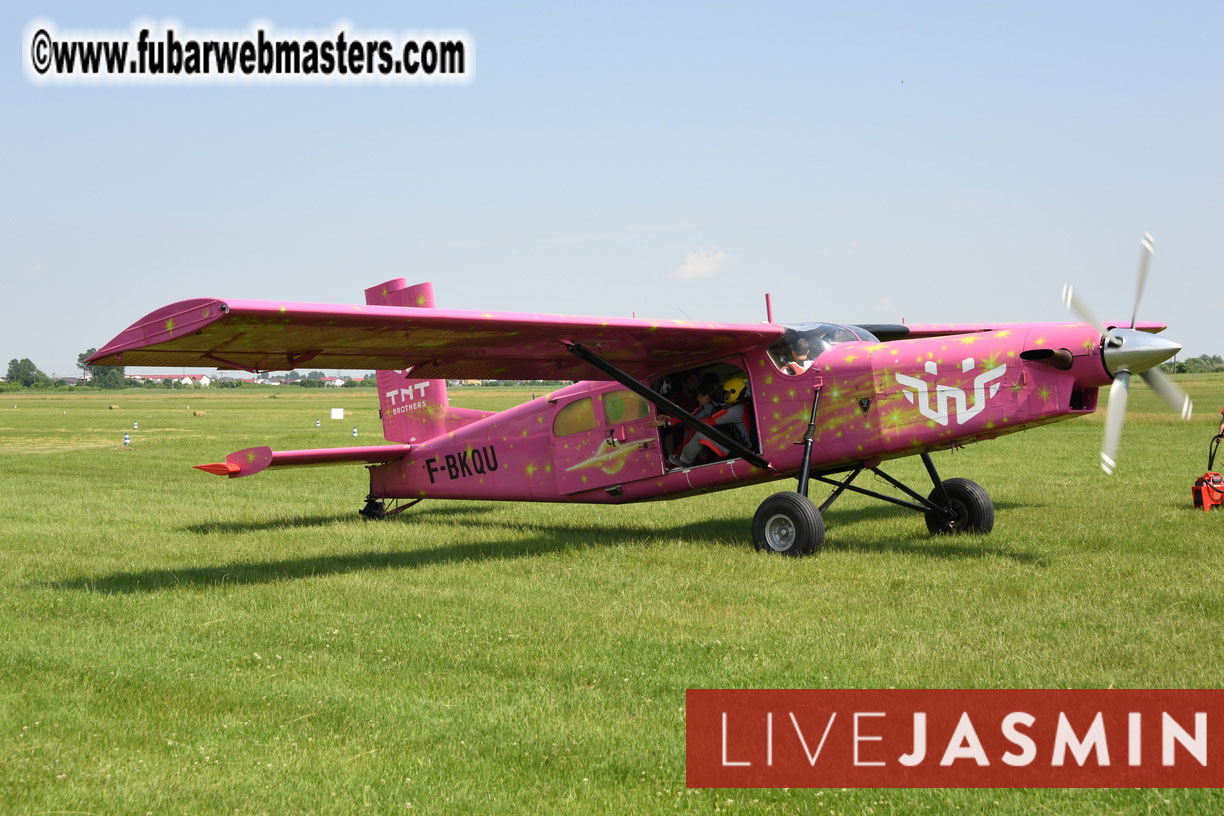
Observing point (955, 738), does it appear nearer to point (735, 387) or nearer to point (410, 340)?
point (410, 340)

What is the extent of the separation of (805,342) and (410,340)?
4.59m

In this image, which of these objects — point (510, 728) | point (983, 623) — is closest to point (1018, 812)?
point (510, 728)

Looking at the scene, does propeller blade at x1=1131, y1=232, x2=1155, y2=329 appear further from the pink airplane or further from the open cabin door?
the open cabin door

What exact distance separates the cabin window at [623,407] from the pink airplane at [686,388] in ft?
0.07

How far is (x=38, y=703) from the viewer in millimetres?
6453

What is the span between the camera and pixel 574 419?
46.8ft

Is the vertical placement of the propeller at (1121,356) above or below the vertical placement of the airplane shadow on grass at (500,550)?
above

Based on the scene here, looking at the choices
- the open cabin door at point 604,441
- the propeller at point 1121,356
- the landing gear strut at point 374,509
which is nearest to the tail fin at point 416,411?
the landing gear strut at point 374,509

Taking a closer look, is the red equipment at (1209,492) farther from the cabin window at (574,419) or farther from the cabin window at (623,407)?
the cabin window at (574,419)

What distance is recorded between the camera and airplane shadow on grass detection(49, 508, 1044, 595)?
1061cm

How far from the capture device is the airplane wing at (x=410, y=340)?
30.0 feet

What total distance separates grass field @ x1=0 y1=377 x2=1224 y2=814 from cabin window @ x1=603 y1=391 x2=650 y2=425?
1.57 m

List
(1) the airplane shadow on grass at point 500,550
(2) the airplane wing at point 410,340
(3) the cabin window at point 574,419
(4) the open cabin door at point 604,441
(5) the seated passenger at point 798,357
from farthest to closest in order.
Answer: (3) the cabin window at point 574,419 < (4) the open cabin door at point 604,441 < (5) the seated passenger at point 798,357 < (1) the airplane shadow on grass at point 500,550 < (2) the airplane wing at point 410,340

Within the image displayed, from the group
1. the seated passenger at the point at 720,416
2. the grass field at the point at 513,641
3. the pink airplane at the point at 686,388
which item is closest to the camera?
the grass field at the point at 513,641
